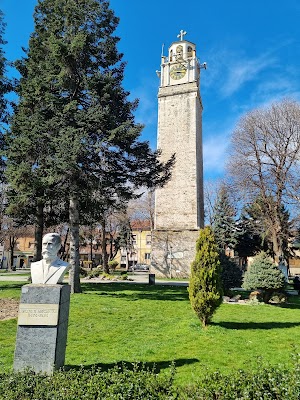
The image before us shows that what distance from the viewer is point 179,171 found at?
89.8 feet

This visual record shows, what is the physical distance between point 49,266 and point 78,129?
29.7 ft

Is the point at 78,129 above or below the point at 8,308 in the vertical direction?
above

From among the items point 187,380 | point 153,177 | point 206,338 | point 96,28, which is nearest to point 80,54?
point 96,28

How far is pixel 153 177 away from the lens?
49.9ft

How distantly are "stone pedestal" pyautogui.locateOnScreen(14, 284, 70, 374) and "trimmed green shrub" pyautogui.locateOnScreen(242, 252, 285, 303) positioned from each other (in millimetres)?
9764

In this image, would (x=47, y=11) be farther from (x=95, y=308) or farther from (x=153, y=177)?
(x=95, y=308)

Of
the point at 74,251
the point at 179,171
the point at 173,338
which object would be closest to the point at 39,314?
the point at 173,338

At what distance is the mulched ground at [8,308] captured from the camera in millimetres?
9227

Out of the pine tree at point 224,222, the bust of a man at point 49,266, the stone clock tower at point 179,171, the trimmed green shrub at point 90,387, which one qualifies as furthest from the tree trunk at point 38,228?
the pine tree at point 224,222

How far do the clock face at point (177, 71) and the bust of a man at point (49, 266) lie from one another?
28.1 metres

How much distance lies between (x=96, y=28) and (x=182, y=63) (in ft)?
56.4

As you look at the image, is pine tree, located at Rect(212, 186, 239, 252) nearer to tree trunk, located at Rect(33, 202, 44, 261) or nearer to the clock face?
the clock face

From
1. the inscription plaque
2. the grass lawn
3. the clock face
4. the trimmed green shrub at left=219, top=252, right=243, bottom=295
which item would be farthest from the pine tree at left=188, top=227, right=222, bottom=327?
the clock face

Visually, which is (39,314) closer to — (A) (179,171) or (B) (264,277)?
(B) (264,277)
